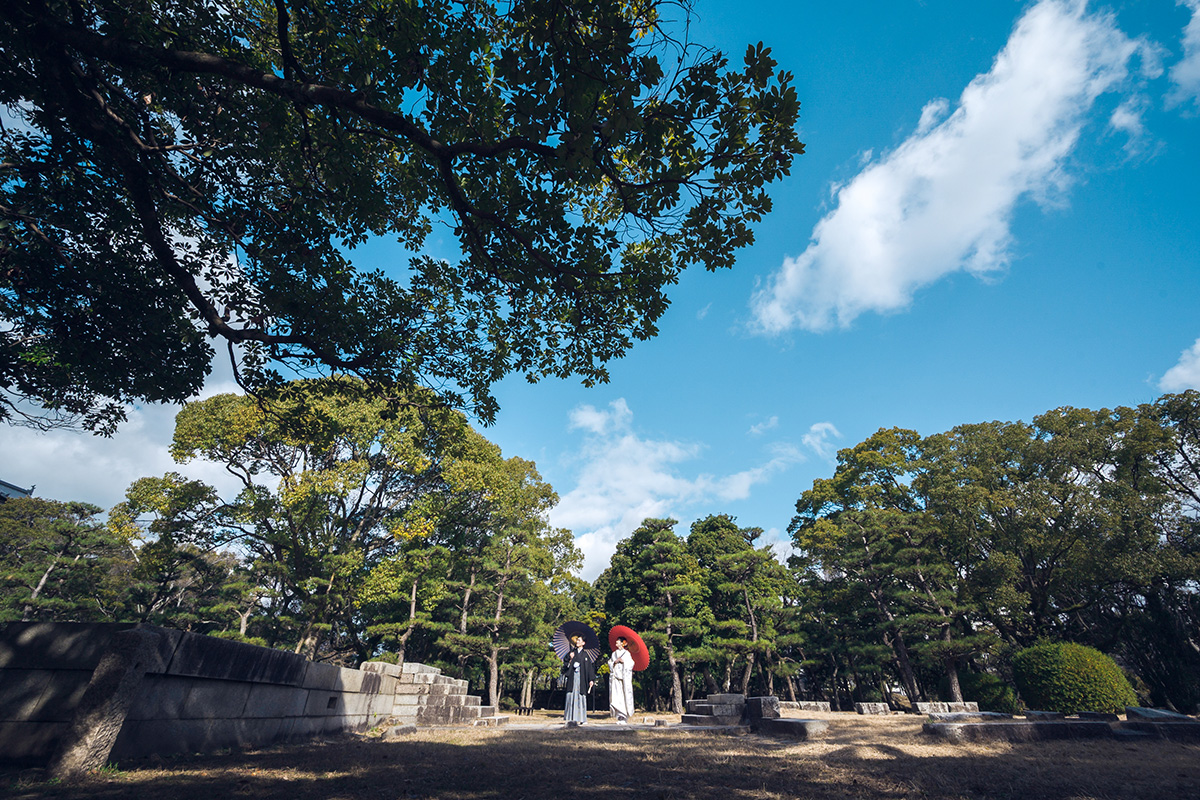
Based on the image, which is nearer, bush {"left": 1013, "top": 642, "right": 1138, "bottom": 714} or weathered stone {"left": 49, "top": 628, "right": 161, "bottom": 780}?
weathered stone {"left": 49, "top": 628, "right": 161, "bottom": 780}

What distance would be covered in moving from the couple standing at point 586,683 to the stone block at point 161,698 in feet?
28.3

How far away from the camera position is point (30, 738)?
367 centimetres

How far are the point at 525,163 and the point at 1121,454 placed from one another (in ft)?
73.5

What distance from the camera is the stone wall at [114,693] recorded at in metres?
3.51

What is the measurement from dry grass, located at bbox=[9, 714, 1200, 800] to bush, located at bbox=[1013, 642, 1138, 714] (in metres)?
4.69

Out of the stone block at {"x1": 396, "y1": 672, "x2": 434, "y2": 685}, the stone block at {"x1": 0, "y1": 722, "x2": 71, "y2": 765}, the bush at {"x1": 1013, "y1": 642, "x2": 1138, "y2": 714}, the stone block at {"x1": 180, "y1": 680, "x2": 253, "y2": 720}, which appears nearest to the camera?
the stone block at {"x1": 0, "y1": 722, "x2": 71, "y2": 765}

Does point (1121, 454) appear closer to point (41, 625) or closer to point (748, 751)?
point (748, 751)

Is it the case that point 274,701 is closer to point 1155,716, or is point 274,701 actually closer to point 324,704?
point 324,704

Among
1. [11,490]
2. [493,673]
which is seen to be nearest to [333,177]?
[493,673]

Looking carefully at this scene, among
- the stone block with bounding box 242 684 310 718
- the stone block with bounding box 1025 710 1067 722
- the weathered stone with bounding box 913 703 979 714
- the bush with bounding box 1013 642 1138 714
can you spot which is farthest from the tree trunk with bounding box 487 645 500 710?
the bush with bounding box 1013 642 1138 714

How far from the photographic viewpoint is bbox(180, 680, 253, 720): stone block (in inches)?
175

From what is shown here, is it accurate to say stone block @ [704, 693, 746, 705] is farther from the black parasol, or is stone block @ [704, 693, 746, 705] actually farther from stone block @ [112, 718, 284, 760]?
stone block @ [112, 718, 284, 760]

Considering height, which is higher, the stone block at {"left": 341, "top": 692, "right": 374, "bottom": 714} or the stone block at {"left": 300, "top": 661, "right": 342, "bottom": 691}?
the stone block at {"left": 300, "top": 661, "right": 342, "bottom": 691}

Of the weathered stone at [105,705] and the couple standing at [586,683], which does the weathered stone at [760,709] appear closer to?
the couple standing at [586,683]
